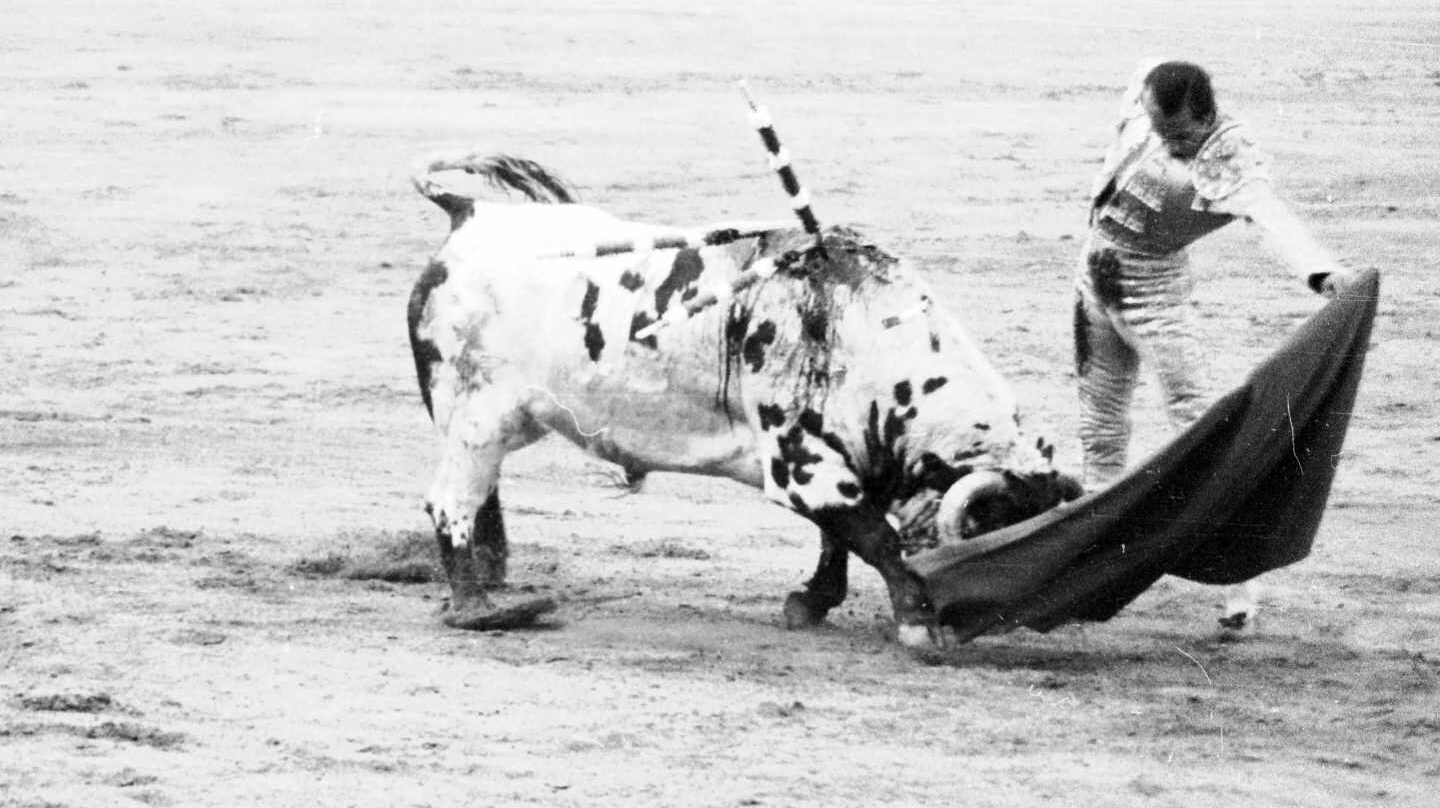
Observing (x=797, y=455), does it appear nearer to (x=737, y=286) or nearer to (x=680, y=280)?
(x=737, y=286)

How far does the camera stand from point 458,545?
316 inches

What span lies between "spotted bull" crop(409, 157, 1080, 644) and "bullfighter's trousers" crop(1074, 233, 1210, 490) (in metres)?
0.46

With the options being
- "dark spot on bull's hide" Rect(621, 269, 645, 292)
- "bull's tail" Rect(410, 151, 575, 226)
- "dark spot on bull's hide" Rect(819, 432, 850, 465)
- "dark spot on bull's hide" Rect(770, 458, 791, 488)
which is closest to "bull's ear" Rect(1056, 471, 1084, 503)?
"dark spot on bull's hide" Rect(819, 432, 850, 465)

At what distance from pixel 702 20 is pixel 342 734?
15.5 metres

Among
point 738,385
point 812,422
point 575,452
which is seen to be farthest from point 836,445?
point 575,452

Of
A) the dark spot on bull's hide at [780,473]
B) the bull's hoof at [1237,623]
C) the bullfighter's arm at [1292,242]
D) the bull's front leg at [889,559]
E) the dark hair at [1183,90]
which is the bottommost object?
the bull's hoof at [1237,623]

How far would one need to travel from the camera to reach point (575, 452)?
10594mm

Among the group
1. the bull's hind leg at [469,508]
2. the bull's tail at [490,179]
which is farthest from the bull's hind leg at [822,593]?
the bull's tail at [490,179]

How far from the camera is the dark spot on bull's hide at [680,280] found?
772cm

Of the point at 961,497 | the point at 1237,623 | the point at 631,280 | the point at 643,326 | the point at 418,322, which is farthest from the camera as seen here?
the point at 418,322

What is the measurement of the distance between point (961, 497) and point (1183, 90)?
4.51 ft

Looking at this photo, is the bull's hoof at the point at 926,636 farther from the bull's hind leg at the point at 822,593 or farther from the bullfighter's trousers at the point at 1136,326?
the bullfighter's trousers at the point at 1136,326

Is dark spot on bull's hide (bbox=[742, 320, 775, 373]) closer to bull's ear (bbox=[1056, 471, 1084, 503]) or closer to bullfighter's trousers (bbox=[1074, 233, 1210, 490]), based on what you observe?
bull's ear (bbox=[1056, 471, 1084, 503])

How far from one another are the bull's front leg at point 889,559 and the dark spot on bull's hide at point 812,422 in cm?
24
